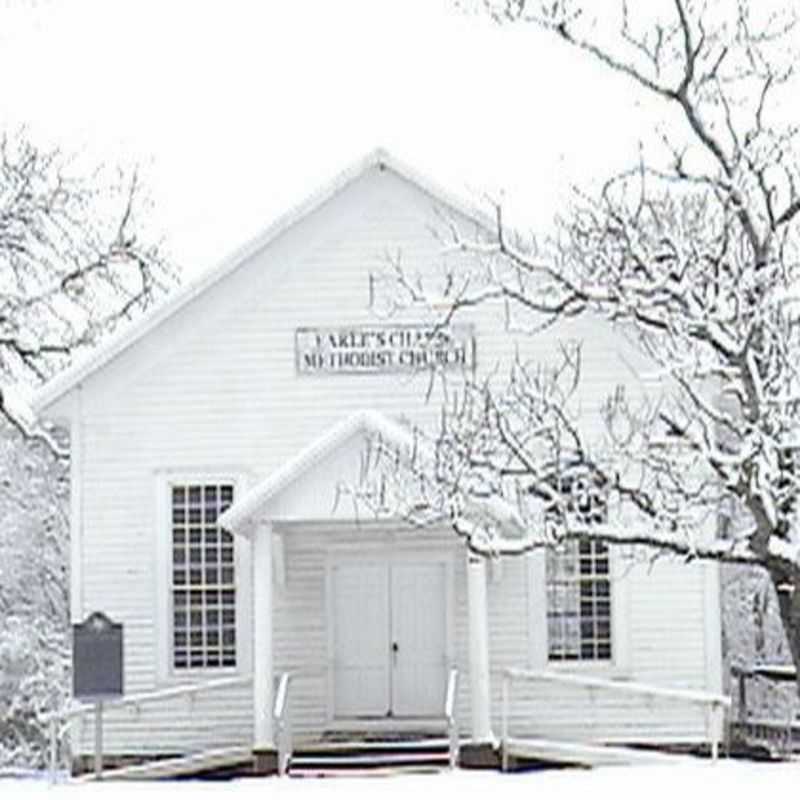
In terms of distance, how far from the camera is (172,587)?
2241cm

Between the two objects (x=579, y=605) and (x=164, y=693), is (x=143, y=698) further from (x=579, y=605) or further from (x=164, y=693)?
(x=579, y=605)

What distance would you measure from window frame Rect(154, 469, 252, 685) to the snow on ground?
6058 millimetres

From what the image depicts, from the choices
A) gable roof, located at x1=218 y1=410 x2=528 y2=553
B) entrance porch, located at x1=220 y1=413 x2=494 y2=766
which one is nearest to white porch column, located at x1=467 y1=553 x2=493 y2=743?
gable roof, located at x1=218 y1=410 x2=528 y2=553

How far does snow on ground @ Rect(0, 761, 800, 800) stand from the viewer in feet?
47.1

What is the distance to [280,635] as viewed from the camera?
22.3 meters

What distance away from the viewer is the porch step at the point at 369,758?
20.4 m

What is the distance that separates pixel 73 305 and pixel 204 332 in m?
7.20

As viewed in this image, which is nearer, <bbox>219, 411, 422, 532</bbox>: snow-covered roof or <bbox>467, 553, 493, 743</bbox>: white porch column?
<bbox>219, 411, 422, 532</bbox>: snow-covered roof

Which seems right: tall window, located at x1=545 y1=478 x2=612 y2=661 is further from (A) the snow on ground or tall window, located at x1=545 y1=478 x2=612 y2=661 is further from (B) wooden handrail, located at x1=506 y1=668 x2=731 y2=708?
(A) the snow on ground

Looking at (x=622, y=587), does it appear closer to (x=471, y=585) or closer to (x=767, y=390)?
(x=471, y=585)

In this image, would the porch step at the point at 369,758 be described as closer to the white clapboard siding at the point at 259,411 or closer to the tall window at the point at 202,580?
the white clapboard siding at the point at 259,411

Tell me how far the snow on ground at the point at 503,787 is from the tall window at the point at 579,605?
234 inches

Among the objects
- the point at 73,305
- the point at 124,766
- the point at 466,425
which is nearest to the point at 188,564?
the point at 124,766

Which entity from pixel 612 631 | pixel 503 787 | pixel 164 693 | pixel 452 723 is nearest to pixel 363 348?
pixel 612 631
